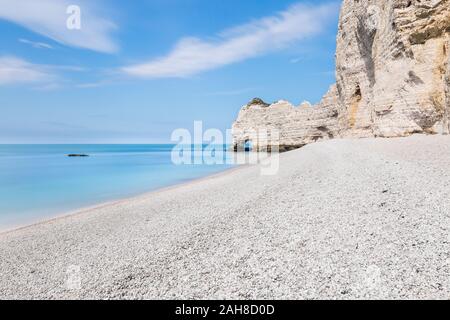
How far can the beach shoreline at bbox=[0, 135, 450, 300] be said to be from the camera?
3752 millimetres

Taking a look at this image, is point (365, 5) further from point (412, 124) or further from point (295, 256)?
point (295, 256)

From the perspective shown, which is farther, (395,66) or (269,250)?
(395,66)

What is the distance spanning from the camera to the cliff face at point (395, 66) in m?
18.4

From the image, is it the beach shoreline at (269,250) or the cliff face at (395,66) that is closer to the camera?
the beach shoreline at (269,250)

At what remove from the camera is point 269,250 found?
4879 millimetres

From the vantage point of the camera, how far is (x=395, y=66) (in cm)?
2139

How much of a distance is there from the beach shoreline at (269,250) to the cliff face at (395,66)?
478 inches

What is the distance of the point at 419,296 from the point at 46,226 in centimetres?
1013

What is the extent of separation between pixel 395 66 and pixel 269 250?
21.3 metres

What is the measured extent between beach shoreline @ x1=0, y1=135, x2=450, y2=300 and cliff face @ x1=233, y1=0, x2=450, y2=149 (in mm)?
12144

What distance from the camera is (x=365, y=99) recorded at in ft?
104

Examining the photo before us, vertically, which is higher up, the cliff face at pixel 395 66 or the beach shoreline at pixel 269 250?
the cliff face at pixel 395 66

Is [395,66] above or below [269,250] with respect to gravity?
above
